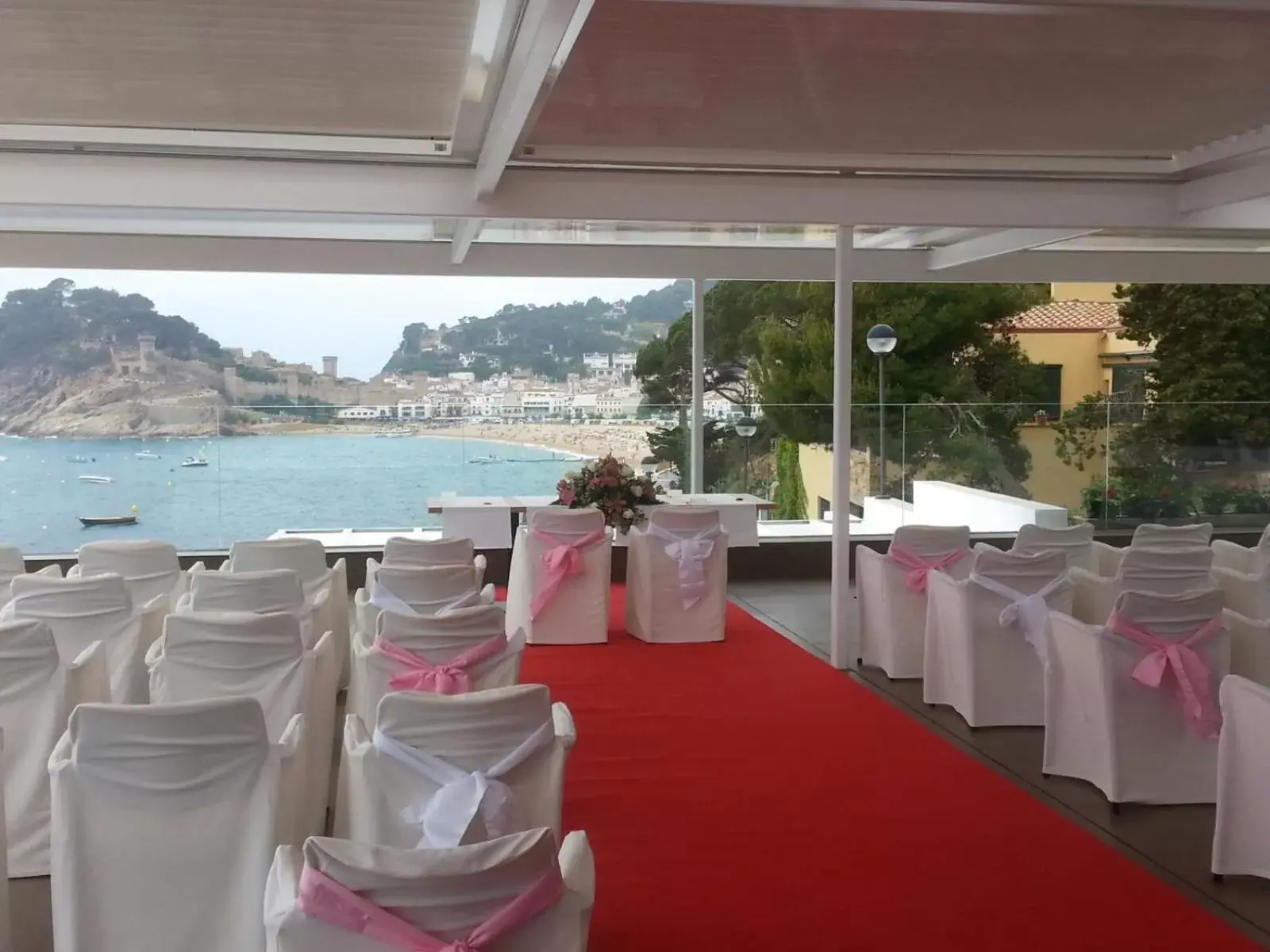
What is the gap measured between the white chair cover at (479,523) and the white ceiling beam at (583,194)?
4.20 meters

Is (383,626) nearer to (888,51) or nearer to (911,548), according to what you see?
(888,51)

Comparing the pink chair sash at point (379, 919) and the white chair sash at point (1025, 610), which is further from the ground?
the pink chair sash at point (379, 919)

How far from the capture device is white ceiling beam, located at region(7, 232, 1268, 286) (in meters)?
11.0

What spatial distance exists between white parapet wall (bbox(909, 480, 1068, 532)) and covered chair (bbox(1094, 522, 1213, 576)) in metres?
4.63

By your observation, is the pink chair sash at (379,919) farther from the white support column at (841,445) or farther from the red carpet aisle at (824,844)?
the white support column at (841,445)

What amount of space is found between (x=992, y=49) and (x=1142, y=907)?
333 cm

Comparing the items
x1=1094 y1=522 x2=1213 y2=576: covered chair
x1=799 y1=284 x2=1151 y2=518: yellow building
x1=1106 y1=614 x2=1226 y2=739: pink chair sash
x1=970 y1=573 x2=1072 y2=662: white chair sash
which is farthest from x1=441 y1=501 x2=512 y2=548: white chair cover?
x1=799 y1=284 x2=1151 y2=518: yellow building

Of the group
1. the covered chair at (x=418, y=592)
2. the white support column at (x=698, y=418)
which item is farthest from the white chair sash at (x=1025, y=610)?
the white support column at (x=698, y=418)

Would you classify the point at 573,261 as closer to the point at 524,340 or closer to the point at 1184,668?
the point at 524,340

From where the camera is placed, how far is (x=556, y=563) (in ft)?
28.3

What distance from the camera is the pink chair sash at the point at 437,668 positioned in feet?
15.6

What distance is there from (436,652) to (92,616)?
5.75 ft

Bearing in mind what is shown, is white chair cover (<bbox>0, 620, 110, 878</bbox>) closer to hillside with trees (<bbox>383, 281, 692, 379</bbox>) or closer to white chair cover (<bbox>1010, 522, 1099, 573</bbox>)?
white chair cover (<bbox>1010, 522, 1099, 573</bbox>)

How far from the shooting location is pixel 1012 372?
2364cm
